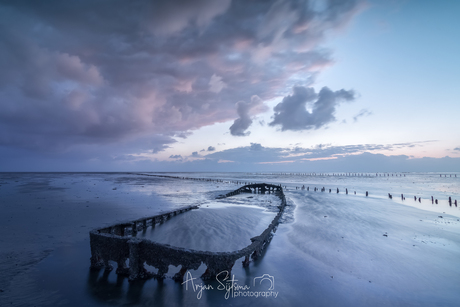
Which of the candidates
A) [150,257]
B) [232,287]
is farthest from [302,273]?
[150,257]

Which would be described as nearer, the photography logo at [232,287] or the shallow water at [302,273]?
the shallow water at [302,273]

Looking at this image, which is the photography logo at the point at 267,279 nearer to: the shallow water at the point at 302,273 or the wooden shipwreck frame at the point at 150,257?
the shallow water at the point at 302,273

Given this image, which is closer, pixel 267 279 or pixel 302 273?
pixel 267 279

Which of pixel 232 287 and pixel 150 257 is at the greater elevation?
pixel 150 257

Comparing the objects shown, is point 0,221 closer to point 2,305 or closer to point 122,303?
point 2,305

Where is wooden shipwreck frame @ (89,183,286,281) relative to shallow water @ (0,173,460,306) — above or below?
above

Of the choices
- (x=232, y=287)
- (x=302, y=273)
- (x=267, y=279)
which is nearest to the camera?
(x=232, y=287)

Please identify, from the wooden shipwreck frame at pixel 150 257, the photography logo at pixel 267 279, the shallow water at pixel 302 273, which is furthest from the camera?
the photography logo at pixel 267 279

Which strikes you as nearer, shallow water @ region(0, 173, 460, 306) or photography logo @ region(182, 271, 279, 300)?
shallow water @ region(0, 173, 460, 306)

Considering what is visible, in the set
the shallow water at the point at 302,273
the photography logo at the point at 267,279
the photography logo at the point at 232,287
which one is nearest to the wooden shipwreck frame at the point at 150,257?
the photography logo at the point at 232,287

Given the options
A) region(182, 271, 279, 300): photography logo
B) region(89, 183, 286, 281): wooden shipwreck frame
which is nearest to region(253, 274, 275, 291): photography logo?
region(182, 271, 279, 300): photography logo

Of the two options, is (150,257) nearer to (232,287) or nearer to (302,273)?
(232,287)

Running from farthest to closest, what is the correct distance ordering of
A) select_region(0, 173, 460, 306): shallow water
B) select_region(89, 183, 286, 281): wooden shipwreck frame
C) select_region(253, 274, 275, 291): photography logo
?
select_region(253, 274, 275, 291): photography logo
select_region(89, 183, 286, 281): wooden shipwreck frame
select_region(0, 173, 460, 306): shallow water

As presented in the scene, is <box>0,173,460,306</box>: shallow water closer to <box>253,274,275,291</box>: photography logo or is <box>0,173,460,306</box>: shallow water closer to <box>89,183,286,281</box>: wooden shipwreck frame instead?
<box>253,274,275,291</box>: photography logo
